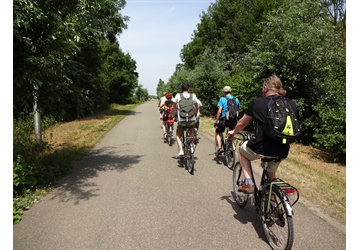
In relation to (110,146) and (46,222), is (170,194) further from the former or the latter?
(110,146)

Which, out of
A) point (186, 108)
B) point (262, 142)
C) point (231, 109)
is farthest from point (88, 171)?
point (262, 142)

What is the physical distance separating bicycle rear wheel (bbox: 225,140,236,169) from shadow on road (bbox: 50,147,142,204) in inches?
95.5

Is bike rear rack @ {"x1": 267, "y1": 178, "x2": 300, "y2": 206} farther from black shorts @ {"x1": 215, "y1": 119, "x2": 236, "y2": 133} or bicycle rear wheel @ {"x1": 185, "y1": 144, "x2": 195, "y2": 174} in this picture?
black shorts @ {"x1": 215, "y1": 119, "x2": 236, "y2": 133}

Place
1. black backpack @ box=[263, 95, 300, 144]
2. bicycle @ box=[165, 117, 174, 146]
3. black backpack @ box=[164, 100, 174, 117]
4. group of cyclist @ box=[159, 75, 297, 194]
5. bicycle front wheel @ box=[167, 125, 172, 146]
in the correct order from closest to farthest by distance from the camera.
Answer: black backpack @ box=[263, 95, 300, 144]
group of cyclist @ box=[159, 75, 297, 194]
bicycle front wheel @ box=[167, 125, 172, 146]
bicycle @ box=[165, 117, 174, 146]
black backpack @ box=[164, 100, 174, 117]

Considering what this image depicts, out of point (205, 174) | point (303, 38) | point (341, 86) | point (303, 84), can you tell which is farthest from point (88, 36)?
point (341, 86)

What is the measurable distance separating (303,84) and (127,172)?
25.2ft

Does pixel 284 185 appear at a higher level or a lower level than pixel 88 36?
lower

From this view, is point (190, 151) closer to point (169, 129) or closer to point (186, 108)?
point (186, 108)

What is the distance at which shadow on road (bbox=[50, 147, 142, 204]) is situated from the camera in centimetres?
469

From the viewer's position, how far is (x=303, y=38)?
30.0ft

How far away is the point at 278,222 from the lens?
2.98 meters

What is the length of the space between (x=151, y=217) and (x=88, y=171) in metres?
2.98

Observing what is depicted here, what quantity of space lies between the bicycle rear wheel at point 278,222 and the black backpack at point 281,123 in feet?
2.08

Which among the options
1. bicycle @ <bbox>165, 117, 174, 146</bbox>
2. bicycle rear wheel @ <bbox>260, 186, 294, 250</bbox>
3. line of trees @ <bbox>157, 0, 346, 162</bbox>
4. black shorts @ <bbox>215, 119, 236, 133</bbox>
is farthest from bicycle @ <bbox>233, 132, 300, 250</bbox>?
bicycle @ <bbox>165, 117, 174, 146</bbox>
